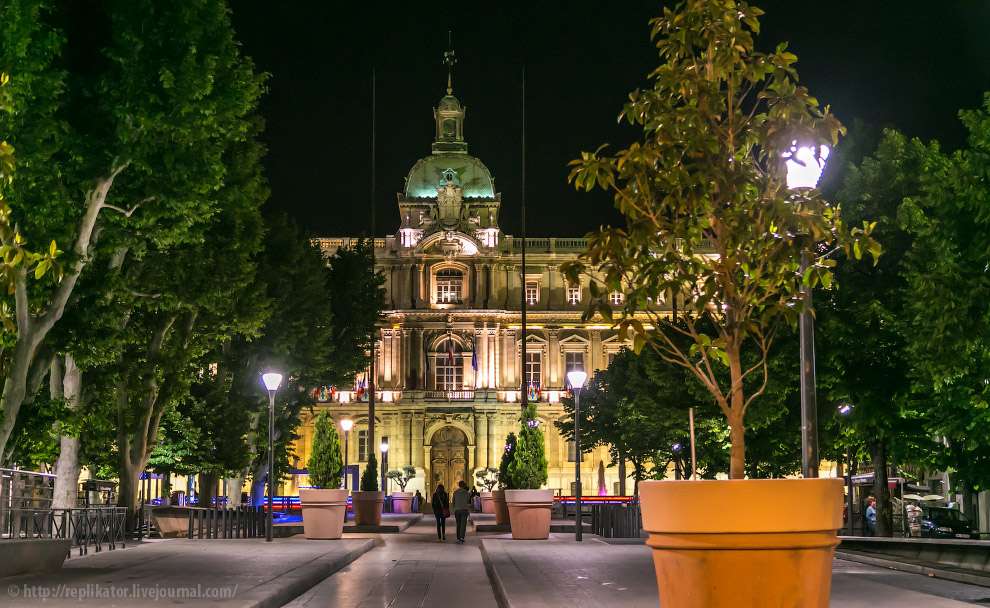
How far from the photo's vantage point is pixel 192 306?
22.7 m

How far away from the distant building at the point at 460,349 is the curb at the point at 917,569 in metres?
47.6

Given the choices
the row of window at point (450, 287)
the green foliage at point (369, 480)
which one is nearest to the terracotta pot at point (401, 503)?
the green foliage at point (369, 480)

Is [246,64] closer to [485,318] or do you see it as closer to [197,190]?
[197,190]

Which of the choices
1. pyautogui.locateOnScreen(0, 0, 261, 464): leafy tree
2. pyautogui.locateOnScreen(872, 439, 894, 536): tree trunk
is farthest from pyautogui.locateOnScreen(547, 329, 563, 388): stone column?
pyautogui.locateOnScreen(0, 0, 261, 464): leafy tree

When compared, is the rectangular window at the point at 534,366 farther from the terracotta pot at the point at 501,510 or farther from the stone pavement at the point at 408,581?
the stone pavement at the point at 408,581

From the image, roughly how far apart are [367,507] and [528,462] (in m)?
6.59

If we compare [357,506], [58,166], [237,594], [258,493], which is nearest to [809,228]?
[237,594]

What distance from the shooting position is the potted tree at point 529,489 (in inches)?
1041

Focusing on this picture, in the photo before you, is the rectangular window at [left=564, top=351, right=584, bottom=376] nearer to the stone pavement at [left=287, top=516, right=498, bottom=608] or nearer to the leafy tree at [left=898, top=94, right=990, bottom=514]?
the stone pavement at [left=287, top=516, right=498, bottom=608]

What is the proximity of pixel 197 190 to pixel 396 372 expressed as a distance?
52.8m

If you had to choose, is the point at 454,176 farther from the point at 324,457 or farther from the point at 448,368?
the point at 324,457

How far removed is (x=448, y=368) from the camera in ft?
233

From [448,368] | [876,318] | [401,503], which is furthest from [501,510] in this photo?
[448,368]

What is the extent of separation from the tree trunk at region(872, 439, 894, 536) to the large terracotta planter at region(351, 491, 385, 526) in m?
14.6
